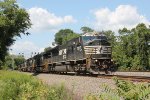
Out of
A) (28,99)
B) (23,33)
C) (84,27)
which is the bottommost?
(28,99)

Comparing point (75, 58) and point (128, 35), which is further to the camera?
point (128, 35)

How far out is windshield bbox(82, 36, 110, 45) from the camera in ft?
100

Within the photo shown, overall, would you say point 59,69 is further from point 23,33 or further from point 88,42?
point 23,33

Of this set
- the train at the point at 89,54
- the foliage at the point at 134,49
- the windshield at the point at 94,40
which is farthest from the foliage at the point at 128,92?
the foliage at the point at 134,49

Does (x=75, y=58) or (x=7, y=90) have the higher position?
(x=75, y=58)

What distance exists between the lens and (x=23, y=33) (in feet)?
208

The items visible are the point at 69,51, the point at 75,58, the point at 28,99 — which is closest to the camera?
the point at 28,99

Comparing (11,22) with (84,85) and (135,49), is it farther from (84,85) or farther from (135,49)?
(84,85)

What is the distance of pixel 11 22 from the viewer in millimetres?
60438

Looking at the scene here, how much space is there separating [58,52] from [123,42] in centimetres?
5091

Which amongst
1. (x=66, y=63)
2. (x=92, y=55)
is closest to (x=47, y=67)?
(x=66, y=63)

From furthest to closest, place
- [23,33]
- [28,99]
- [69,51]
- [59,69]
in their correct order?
[23,33], [59,69], [69,51], [28,99]

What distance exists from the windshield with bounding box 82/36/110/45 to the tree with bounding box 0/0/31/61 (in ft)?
102

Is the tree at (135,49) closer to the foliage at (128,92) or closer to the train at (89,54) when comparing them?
the train at (89,54)
